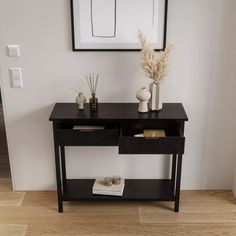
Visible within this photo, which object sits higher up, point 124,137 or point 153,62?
point 153,62

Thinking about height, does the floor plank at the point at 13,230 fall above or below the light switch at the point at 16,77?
below

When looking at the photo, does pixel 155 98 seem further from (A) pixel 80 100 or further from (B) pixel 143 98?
(A) pixel 80 100

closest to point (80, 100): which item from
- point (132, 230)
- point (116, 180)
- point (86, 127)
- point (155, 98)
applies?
point (86, 127)

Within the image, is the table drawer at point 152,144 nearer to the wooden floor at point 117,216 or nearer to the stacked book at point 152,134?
the stacked book at point 152,134

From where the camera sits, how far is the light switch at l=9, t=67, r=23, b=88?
2.44 metres

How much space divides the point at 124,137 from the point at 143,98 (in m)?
0.28

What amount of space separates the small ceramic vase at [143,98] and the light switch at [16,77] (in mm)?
823

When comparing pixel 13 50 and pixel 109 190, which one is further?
pixel 109 190

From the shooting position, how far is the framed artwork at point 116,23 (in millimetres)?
2301

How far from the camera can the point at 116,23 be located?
2.34 m

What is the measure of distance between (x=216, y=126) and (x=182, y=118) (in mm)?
507

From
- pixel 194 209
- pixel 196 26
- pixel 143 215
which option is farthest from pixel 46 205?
pixel 196 26

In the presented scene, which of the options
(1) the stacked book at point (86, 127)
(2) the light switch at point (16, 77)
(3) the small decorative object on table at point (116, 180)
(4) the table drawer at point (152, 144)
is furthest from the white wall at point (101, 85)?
(4) the table drawer at point (152, 144)

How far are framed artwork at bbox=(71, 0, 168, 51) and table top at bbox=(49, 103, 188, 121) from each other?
39 centimetres
